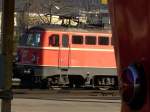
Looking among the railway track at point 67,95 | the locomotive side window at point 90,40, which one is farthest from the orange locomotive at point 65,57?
the railway track at point 67,95

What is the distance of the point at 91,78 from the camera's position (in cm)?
3027

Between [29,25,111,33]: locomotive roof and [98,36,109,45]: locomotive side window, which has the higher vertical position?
[29,25,111,33]: locomotive roof

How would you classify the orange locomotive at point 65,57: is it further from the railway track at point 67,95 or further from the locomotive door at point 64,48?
the railway track at point 67,95

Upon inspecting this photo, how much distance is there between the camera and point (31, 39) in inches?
1187

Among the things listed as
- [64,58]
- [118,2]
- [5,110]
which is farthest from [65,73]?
[118,2]

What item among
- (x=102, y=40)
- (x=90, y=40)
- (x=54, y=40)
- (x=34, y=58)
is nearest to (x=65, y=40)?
(x=54, y=40)

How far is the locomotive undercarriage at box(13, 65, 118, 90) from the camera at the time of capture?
2959cm

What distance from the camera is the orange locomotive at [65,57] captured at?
2933cm

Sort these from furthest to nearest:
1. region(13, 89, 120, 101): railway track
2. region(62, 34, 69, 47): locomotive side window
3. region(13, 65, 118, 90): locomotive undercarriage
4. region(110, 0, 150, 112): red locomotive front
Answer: region(13, 65, 118, 90): locomotive undercarriage → region(62, 34, 69, 47): locomotive side window → region(13, 89, 120, 101): railway track → region(110, 0, 150, 112): red locomotive front

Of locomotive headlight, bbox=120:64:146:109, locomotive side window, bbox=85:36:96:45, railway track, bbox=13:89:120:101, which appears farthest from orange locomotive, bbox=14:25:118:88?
locomotive headlight, bbox=120:64:146:109

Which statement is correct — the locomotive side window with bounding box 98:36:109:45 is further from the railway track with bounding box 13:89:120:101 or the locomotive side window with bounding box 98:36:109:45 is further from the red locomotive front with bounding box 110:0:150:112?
the red locomotive front with bounding box 110:0:150:112

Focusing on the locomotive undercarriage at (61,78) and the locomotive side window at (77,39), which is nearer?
the locomotive side window at (77,39)

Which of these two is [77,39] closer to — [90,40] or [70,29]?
[70,29]

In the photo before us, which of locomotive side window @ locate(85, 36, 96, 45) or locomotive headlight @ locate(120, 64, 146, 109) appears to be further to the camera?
locomotive side window @ locate(85, 36, 96, 45)
